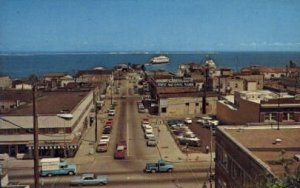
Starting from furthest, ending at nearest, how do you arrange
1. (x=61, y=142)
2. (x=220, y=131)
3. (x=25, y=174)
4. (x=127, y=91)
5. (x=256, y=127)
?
(x=127, y=91) → (x=61, y=142) → (x=25, y=174) → (x=256, y=127) → (x=220, y=131)

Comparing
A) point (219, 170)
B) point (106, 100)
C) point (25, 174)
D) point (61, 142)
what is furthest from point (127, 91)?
point (219, 170)

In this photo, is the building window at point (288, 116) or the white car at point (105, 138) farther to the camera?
the white car at point (105, 138)

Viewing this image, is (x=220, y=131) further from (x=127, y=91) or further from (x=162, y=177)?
(x=127, y=91)

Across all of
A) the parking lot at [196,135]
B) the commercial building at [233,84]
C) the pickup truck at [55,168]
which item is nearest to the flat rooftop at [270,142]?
the parking lot at [196,135]

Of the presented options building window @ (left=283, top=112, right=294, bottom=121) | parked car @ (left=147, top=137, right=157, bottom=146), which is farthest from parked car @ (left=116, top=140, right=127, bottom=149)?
building window @ (left=283, top=112, right=294, bottom=121)

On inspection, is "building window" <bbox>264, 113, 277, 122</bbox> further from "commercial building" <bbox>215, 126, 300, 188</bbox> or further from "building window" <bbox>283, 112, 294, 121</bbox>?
"commercial building" <bbox>215, 126, 300, 188</bbox>

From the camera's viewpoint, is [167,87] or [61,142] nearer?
[61,142]

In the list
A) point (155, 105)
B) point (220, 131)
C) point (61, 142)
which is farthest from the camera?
point (155, 105)

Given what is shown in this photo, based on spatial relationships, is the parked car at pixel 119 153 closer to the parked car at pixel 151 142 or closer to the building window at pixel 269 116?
the parked car at pixel 151 142
